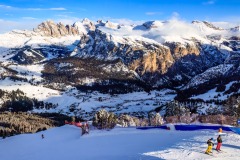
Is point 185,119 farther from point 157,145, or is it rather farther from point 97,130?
point 157,145

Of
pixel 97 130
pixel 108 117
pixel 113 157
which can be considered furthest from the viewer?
pixel 108 117

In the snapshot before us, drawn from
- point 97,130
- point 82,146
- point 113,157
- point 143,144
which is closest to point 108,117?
point 97,130

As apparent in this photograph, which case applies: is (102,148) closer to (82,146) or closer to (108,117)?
(82,146)

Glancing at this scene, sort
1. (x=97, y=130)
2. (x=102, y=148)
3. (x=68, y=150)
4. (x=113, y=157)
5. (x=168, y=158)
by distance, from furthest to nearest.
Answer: (x=97, y=130)
(x=68, y=150)
(x=102, y=148)
(x=113, y=157)
(x=168, y=158)

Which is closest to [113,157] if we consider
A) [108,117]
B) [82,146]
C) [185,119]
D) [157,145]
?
[157,145]

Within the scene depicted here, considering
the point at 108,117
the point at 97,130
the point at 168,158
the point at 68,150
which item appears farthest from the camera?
the point at 108,117

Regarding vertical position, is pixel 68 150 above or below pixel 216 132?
below

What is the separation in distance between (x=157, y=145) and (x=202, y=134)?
39.4ft

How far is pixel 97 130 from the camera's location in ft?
331

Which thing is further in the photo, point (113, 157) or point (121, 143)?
point (121, 143)

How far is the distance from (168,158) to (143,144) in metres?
15.7

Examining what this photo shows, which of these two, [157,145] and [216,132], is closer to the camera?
[157,145]

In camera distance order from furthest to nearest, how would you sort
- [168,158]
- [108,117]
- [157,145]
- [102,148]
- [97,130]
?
[108,117] → [97,130] → [102,148] → [157,145] → [168,158]

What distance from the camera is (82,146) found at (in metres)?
81.9
